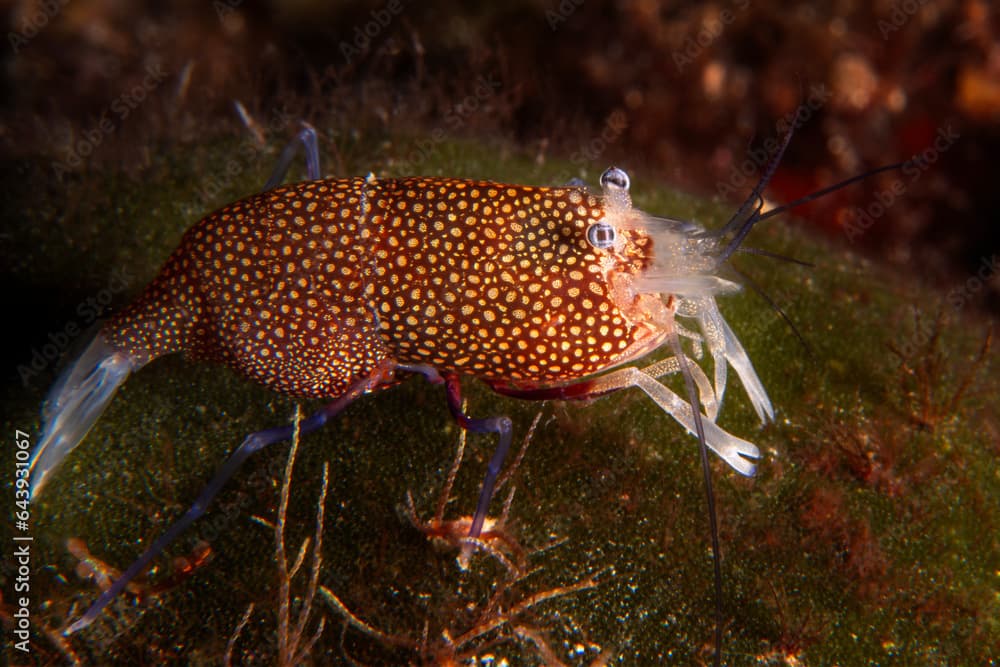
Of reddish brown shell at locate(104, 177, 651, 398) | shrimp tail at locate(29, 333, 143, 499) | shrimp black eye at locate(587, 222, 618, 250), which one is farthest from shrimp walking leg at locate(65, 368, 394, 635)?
shrimp black eye at locate(587, 222, 618, 250)

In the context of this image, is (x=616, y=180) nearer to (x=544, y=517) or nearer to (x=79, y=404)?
(x=544, y=517)

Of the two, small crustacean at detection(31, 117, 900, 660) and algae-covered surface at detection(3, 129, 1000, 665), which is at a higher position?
small crustacean at detection(31, 117, 900, 660)

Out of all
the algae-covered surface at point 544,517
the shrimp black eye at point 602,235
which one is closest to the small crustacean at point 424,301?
the shrimp black eye at point 602,235

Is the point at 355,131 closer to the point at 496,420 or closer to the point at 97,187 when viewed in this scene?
the point at 97,187

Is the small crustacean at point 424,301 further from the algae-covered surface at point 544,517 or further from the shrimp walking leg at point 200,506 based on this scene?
the algae-covered surface at point 544,517

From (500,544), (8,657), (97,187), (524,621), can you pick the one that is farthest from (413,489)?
(97,187)

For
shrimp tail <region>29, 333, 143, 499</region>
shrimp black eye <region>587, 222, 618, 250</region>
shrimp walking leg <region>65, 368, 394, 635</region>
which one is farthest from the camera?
shrimp tail <region>29, 333, 143, 499</region>

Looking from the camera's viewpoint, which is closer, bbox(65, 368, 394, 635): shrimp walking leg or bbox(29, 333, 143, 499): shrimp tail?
bbox(65, 368, 394, 635): shrimp walking leg

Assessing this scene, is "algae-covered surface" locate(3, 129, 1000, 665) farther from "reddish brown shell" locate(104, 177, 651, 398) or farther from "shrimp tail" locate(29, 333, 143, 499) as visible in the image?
"reddish brown shell" locate(104, 177, 651, 398)

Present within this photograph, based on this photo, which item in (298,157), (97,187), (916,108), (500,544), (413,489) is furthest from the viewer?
(916,108)
